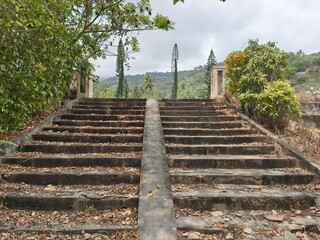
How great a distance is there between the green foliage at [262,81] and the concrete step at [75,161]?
3467 mm

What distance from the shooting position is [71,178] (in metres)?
3.84

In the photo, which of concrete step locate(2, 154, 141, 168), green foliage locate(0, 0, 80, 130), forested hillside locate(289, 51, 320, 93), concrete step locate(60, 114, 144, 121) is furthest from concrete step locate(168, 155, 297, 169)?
forested hillside locate(289, 51, 320, 93)

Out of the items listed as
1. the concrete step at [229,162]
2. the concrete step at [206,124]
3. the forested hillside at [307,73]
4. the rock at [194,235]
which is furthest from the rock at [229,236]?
the forested hillside at [307,73]

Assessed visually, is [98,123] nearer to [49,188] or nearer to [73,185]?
[73,185]

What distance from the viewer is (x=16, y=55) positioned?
4289 mm

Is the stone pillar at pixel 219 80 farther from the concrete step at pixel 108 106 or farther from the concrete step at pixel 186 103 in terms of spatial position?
Answer: the concrete step at pixel 108 106

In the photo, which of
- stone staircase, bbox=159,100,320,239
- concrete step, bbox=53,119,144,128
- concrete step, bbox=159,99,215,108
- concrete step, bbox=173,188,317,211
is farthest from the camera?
concrete step, bbox=159,99,215,108

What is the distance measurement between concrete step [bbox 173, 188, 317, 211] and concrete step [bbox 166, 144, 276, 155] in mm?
1624

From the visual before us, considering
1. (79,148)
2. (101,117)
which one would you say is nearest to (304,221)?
(79,148)

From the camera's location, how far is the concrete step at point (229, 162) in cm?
446

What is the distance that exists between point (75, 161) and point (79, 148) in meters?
0.61

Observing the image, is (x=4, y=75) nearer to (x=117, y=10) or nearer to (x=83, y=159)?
(x=83, y=159)

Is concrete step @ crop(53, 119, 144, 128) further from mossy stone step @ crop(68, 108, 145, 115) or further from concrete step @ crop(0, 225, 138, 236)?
concrete step @ crop(0, 225, 138, 236)

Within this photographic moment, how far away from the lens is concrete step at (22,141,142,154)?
491 cm
